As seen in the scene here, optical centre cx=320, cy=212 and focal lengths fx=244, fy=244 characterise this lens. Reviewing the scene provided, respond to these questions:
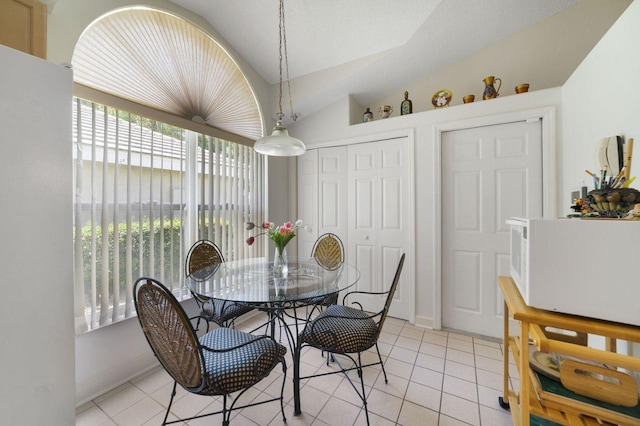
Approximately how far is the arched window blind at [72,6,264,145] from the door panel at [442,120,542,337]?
239cm

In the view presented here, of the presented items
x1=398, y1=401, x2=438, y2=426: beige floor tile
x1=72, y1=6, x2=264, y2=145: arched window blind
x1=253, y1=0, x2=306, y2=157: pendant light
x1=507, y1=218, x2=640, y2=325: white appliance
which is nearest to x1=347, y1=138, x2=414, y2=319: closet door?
x1=398, y1=401, x2=438, y2=426: beige floor tile

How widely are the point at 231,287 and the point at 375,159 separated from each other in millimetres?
2164

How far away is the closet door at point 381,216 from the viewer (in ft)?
9.18

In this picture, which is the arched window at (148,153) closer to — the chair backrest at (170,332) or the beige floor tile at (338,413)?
the chair backrest at (170,332)

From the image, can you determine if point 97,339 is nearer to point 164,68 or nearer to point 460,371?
point 164,68

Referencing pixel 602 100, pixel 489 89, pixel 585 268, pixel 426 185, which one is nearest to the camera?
pixel 585 268

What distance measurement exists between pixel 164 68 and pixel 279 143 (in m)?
1.33

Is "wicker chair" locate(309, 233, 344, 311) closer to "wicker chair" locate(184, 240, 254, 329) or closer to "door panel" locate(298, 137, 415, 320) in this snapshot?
"door panel" locate(298, 137, 415, 320)

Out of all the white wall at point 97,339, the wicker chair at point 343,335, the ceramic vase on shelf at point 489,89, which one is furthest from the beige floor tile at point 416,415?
the ceramic vase on shelf at point 489,89

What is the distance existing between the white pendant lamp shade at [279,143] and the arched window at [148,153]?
972 mm

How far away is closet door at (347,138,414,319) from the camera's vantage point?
280 centimetres

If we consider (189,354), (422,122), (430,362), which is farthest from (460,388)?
(422,122)

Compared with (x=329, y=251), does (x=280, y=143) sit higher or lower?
higher

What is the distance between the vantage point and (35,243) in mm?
885
